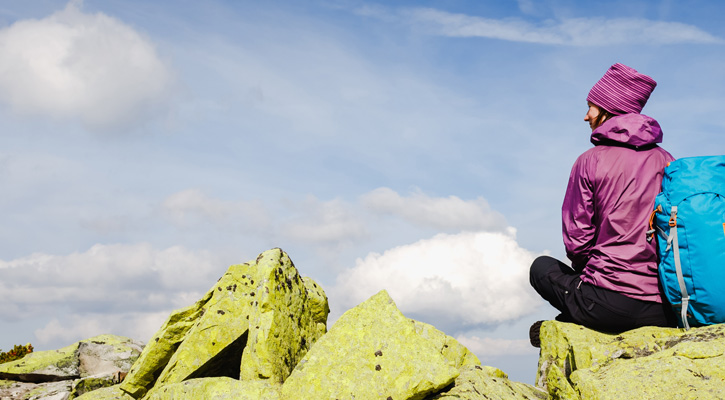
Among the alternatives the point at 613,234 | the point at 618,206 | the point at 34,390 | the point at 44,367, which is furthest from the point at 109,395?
the point at 618,206

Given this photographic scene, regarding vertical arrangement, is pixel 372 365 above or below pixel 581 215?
below

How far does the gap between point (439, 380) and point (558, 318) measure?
2.93 m

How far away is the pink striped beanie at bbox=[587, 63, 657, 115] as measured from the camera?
9.05 metres

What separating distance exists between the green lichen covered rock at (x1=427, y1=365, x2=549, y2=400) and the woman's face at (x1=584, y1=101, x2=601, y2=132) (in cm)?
439

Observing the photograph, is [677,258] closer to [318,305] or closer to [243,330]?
[318,305]

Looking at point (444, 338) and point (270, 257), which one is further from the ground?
point (270, 257)

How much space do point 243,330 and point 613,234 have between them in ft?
19.8

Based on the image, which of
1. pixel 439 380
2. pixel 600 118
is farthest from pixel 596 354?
pixel 600 118

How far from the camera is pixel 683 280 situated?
7.70 meters

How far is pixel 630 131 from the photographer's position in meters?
8.45

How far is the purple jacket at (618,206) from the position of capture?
8.09m

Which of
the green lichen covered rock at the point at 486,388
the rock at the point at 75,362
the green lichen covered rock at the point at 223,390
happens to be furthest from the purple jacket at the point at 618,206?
the rock at the point at 75,362

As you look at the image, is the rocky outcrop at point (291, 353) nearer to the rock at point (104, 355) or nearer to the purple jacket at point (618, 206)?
the purple jacket at point (618, 206)

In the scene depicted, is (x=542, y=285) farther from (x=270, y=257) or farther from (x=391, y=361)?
(x=270, y=257)
